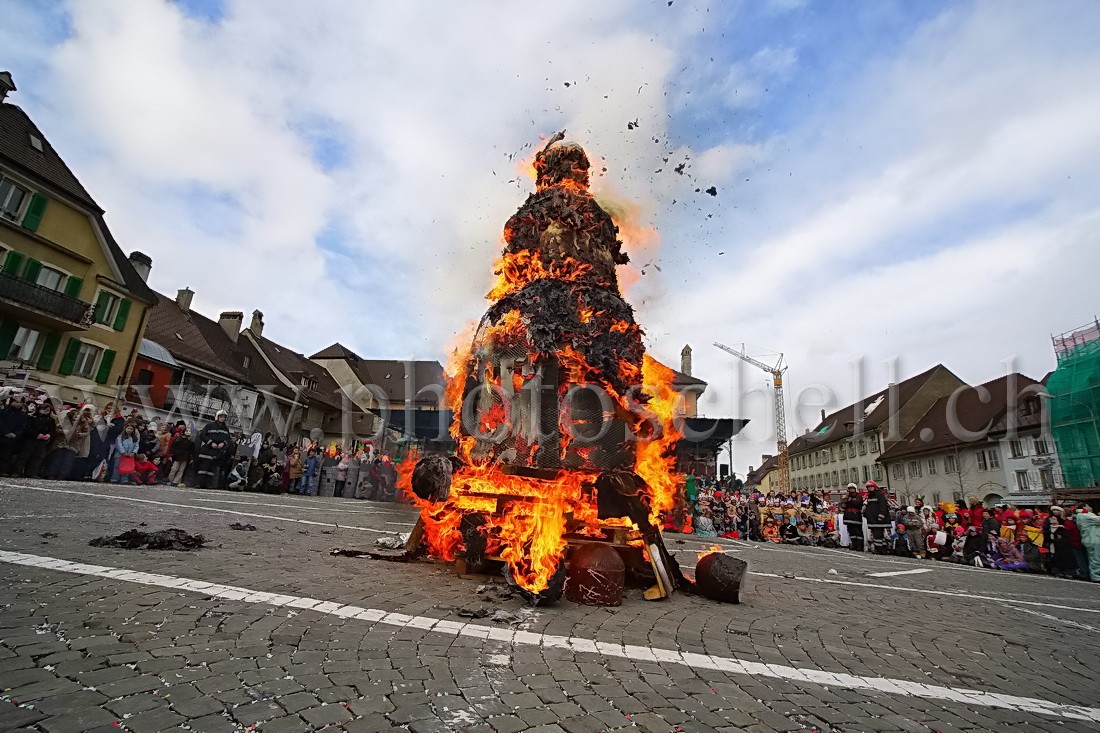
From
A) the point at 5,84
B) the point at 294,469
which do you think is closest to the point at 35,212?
the point at 5,84

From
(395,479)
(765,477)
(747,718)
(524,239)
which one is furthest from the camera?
(765,477)

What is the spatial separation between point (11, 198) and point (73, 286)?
15.2ft

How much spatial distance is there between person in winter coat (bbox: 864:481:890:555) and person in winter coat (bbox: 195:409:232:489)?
22.4 m

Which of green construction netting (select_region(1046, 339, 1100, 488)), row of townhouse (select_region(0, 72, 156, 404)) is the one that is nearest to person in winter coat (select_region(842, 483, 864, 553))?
green construction netting (select_region(1046, 339, 1100, 488))

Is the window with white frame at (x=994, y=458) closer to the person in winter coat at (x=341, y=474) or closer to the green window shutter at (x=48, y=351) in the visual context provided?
the person in winter coat at (x=341, y=474)

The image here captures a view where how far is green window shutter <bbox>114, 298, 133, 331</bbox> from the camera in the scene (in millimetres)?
29516

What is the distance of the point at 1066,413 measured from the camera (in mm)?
29219

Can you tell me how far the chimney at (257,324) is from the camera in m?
Answer: 49.5

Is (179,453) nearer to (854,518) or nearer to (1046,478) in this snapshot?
(854,518)

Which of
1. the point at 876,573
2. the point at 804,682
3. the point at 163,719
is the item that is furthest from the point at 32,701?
the point at 876,573

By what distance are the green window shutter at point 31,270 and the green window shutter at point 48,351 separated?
119 inches

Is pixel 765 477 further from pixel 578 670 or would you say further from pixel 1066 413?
pixel 578 670

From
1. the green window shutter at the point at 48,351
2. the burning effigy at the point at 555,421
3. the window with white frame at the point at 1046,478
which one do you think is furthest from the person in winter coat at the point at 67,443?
the window with white frame at the point at 1046,478

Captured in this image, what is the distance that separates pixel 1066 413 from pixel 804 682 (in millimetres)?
37565
